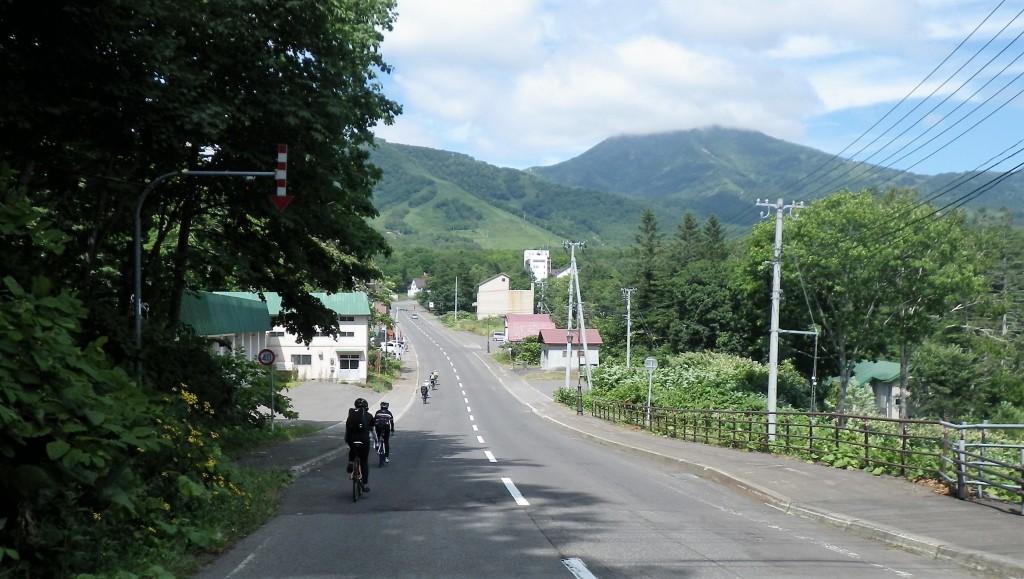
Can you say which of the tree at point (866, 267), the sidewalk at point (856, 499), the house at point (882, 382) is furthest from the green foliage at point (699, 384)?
the house at point (882, 382)

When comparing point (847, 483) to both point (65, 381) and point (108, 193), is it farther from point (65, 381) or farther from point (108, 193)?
point (108, 193)

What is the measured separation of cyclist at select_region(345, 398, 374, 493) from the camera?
42.5ft

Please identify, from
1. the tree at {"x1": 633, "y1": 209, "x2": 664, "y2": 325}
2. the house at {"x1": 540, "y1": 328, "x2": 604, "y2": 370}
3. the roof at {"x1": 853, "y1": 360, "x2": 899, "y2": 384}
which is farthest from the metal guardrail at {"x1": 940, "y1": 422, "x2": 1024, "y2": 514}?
the house at {"x1": 540, "y1": 328, "x2": 604, "y2": 370}

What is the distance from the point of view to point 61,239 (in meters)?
6.97

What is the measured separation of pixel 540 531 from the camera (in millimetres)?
9734

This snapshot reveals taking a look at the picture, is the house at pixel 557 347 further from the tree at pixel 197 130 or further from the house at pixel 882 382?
the tree at pixel 197 130

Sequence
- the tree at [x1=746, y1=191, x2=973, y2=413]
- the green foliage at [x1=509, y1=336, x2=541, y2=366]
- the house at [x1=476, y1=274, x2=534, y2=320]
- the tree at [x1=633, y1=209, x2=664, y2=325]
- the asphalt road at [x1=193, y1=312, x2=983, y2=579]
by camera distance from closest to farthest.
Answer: the asphalt road at [x1=193, y1=312, x2=983, y2=579], the tree at [x1=746, y1=191, x2=973, y2=413], the tree at [x1=633, y1=209, x2=664, y2=325], the green foliage at [x1=509, y1=336, x2=541, y2=366], the house at [x1=476, y1=274, x2=534, y2=320]

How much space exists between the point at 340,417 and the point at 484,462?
23679mm

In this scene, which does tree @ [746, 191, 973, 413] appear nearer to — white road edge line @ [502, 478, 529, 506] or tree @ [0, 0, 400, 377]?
tree @ [0, 0, 400, 377]

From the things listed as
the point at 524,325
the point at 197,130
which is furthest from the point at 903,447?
the point at 524,325

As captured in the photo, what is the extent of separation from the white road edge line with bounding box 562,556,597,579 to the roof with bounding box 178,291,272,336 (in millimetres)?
24221

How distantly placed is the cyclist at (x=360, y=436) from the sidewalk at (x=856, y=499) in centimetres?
352

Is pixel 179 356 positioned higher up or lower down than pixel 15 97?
lower down

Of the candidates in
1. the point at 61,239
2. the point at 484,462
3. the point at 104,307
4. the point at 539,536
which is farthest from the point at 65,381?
the point at 484,462
